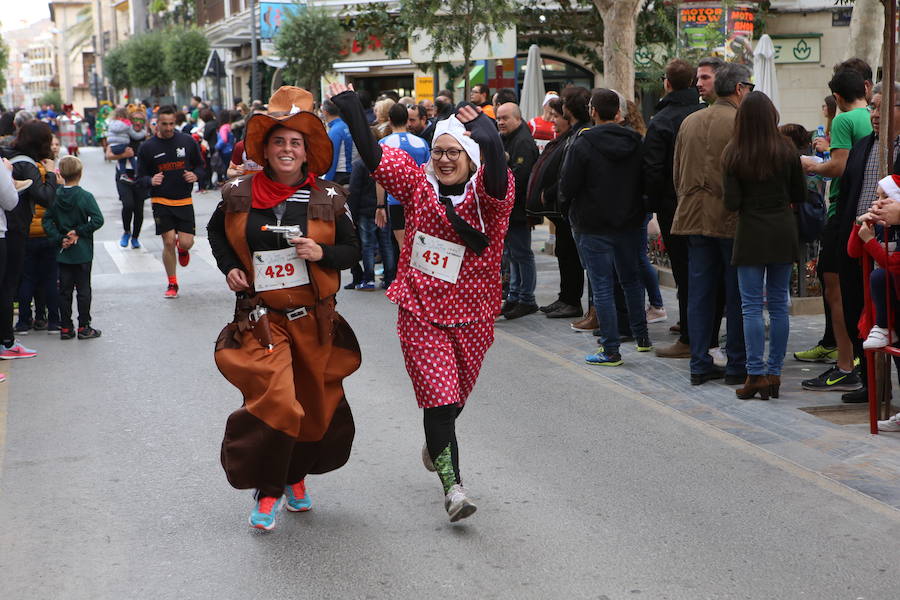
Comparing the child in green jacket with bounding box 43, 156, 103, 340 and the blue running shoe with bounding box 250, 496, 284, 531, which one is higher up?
the child in green jacket with bounding box 43, 156, 103, 340

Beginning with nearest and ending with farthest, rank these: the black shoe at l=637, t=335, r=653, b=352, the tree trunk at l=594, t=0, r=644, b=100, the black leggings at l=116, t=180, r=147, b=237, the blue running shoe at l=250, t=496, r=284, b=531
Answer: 1. the blue running shoe at l=250, t=496, r=284, b=531
2. the black shoe at l=637, t=335, r=653, b=352
3. the tree trunk at l=594, t=0, r=644, b=100
4. the black leggings at l=116, t=180, r=147, b=237

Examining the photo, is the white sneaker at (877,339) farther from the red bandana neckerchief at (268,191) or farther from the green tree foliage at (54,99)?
the green tree foliage at (54,99)

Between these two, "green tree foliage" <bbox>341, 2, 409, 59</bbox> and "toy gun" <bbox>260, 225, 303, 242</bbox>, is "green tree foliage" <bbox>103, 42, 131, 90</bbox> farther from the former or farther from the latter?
"toy gun" <bbox>260, 225, 303, 242</bbox>

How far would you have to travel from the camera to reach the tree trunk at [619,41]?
54.4 feet

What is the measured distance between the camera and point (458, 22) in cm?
1819

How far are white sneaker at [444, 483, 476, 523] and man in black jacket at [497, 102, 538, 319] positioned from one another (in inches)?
226

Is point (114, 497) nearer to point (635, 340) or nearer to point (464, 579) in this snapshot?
point (464, 579)

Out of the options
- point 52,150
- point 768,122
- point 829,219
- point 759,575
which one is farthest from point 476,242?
point 52,150

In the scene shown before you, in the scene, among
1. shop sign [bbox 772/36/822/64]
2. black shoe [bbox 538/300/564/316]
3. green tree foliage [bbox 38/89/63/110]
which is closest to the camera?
black shoe [bbox 538/300/564/316]

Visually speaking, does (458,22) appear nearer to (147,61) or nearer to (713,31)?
(713,31)

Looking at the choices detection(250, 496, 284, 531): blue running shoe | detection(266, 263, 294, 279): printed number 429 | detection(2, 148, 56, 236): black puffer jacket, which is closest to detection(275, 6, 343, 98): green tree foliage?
detection(2, 148, 56, 236): black puffer jacket

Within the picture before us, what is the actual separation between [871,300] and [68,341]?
675cm

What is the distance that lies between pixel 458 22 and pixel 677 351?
10394 mm

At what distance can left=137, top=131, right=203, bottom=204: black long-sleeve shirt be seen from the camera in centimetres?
1281
